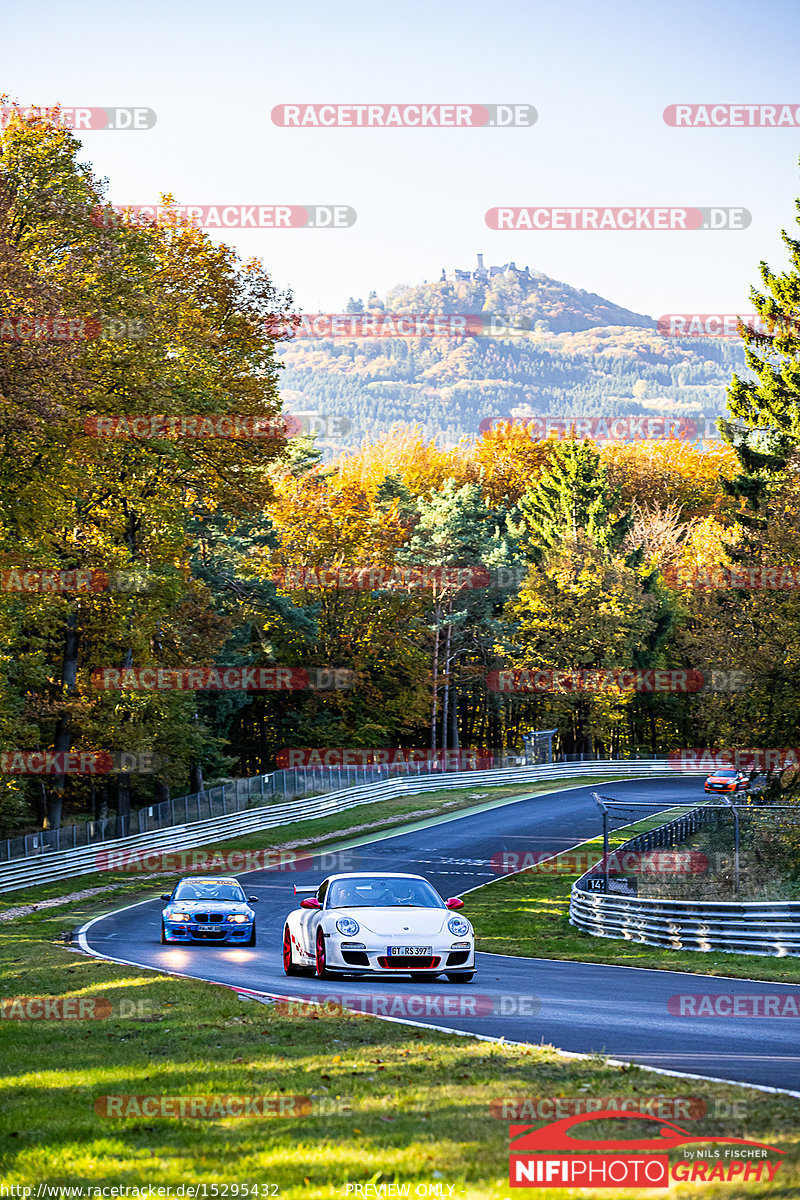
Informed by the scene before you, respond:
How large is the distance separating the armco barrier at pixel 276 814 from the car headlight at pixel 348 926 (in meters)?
23.0

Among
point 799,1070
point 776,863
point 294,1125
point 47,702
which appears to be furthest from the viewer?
point 47,702

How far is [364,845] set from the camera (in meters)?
43.3

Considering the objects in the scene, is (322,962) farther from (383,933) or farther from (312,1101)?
(312,1101)

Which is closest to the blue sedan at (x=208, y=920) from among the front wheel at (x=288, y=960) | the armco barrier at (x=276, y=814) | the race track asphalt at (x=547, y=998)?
the race track asphalt at (x=547, y=998)

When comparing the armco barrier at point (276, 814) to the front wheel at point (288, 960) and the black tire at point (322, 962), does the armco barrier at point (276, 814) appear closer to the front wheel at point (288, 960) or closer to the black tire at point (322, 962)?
the front wheel at point (288, 960)

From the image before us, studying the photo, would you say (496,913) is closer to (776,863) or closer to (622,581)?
(776,863)

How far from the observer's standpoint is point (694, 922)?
2112cm

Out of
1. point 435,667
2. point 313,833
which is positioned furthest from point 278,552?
point 313,833

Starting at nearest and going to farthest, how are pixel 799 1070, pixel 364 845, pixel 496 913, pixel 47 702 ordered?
pixel 799 1070 → pixel 496 913 → pixel 47 702 → pixel 364 845

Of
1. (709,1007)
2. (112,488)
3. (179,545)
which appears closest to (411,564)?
(179,545)

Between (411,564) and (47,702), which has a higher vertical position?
(411,564)

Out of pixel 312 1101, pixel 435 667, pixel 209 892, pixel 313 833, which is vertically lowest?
pixel 313 833

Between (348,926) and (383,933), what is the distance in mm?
457

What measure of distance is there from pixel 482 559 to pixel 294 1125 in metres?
65.7
